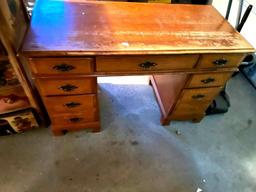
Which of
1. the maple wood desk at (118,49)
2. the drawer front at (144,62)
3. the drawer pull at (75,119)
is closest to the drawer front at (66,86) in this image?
the maple wood desk at (118,49)

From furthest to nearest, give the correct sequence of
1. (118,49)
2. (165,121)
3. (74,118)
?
(165,121), (74,118), (118,49)

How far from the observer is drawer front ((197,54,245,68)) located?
→ 110 cm

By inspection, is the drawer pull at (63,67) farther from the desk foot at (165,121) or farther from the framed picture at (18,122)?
the desk foot at (165,121)

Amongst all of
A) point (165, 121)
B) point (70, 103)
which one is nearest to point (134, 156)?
point (165, 121)

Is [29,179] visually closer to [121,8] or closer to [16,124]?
[16,124]

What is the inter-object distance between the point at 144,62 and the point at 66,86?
0.43 m

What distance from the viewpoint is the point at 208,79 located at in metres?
1.25

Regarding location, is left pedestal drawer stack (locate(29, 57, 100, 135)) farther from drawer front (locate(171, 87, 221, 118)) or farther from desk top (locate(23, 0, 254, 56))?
drawer front (locate(171, 87, 221, 118))

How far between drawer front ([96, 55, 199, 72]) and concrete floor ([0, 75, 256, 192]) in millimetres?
635

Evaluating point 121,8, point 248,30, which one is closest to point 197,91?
point 121,8

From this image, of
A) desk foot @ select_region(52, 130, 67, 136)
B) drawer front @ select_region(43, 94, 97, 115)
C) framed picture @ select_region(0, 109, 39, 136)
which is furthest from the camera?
desk foot @ select_region(52, 130, 67, 136)

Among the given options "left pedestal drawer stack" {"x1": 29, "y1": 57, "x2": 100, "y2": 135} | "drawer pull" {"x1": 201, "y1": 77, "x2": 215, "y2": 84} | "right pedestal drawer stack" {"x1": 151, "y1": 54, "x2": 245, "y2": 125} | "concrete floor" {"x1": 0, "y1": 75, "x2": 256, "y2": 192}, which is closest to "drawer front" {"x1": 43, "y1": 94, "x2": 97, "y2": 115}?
"left pedestal drawer stack" {"x1": 29, "y1": 57, "x2": 100, "y2": 135}

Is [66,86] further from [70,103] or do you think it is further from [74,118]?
[74,118]

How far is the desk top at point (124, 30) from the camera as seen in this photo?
0.95 m
